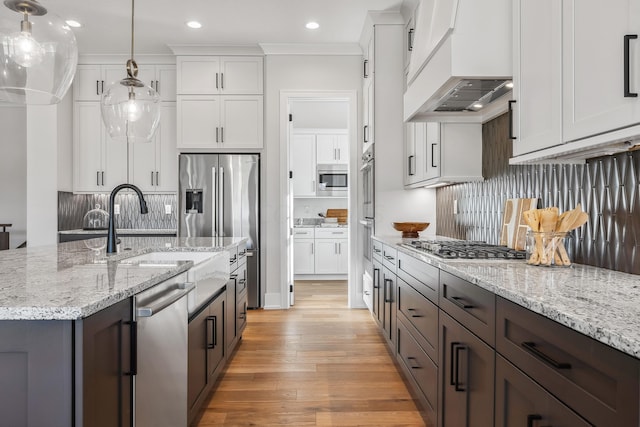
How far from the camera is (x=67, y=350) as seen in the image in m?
1.09

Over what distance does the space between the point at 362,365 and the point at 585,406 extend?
7.78 feet

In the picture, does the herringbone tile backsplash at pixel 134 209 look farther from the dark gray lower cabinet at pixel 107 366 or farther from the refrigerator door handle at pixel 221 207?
the dark gray lower cabinet at pixel 107 366

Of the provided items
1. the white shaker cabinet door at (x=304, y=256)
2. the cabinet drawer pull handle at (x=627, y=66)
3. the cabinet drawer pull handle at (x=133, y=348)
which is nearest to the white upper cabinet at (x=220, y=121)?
the white shaker cabinet door at (x=304, y=256)

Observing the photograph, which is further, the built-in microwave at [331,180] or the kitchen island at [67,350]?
the built-in microwave at [331,180]

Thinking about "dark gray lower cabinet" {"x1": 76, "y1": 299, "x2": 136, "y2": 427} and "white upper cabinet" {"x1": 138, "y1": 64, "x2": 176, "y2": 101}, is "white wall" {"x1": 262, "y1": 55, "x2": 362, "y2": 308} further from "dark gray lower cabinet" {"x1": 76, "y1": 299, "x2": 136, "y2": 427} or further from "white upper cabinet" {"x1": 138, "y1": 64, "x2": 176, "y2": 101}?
"dark gray lower cabinet" {"x1": 76, "y1": 299, "x2": 136, "y2": 427}

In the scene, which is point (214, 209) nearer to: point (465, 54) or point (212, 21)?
→ point (212, 21)

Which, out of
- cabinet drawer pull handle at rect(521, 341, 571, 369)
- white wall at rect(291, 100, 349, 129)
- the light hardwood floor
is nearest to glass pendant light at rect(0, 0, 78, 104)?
the light hardwood floor

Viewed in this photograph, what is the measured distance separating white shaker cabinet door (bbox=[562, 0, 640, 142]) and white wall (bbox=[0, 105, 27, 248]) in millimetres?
6619

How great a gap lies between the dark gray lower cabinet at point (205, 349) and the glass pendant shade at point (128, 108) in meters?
1.18

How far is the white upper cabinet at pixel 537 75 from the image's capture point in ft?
4.81

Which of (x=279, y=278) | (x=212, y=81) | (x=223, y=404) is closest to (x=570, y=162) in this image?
(x=223, y=404)

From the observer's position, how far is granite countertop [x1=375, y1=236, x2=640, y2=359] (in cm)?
85

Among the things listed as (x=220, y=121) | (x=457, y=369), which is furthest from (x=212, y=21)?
(x=457, y=369)

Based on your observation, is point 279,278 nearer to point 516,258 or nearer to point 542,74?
point 516,258
